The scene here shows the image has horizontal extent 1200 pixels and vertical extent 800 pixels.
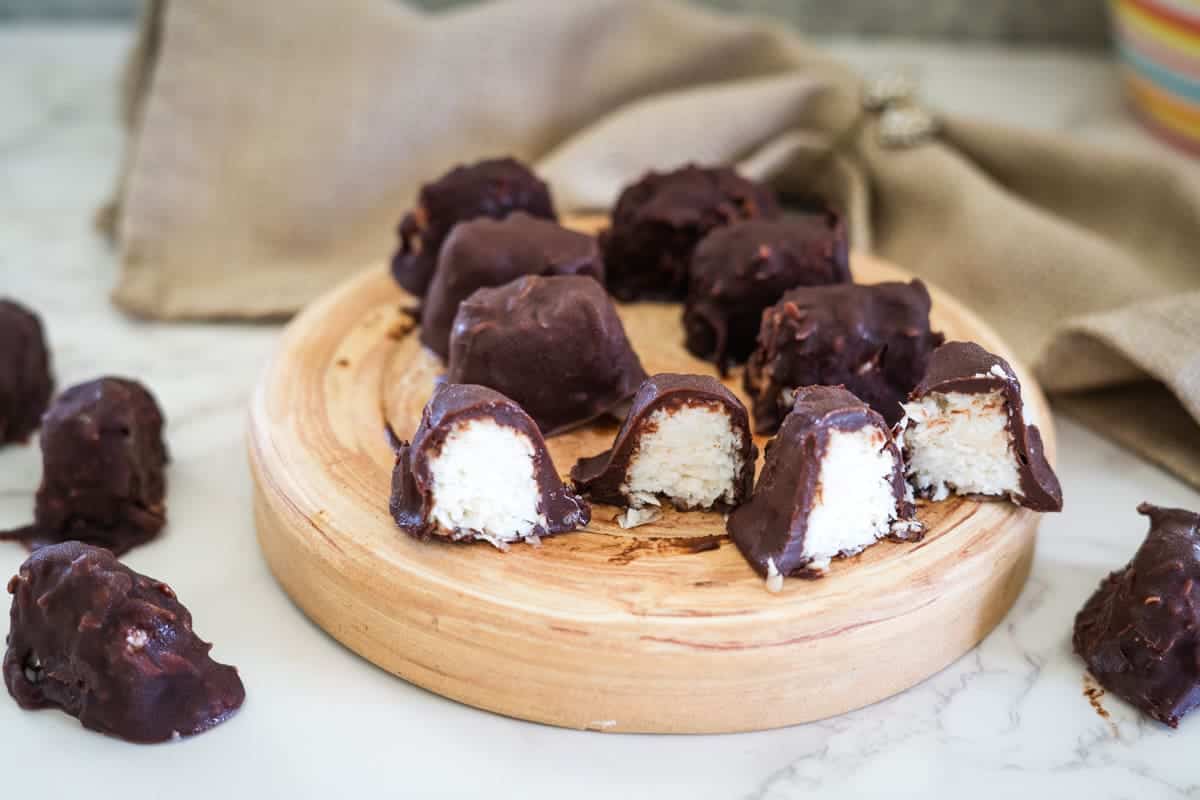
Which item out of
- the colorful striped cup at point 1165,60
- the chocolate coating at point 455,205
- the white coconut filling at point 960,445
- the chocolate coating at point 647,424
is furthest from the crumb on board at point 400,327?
the colorful striped cup at point 1165,60

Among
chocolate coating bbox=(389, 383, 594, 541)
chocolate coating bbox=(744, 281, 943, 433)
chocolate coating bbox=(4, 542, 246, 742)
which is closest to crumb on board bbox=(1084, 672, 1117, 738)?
chocolate coating bbox=(744, 281, 943, 433)

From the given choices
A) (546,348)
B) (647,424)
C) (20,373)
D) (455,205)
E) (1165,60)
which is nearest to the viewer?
(647,424)

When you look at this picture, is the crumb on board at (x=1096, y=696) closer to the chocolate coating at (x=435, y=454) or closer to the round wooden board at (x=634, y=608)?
the round wooden board at (x=634, y=608)

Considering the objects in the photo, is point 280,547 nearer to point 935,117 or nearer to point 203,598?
point 203,598

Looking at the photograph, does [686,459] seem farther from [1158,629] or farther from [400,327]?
[400,327]

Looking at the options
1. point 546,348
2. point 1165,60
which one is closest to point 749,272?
point 546,348

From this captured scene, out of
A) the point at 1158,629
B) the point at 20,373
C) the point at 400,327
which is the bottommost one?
the point at 20,373

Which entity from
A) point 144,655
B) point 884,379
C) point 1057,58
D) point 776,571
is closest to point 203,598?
point 144,655

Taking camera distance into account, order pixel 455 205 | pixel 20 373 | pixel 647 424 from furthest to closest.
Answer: pixel 455 205, pixel 20 373, pixel 647 424
